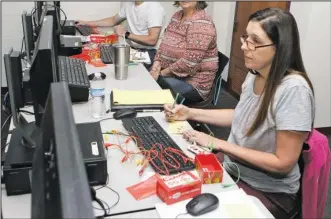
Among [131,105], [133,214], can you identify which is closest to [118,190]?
[133,214]

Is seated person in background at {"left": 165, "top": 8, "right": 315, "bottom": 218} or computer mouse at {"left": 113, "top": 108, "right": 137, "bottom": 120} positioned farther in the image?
computer mouse at {"left": 113, "top": 108, "right": 137, "bottom": 120}

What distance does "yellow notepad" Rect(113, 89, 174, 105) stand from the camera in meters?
1.77

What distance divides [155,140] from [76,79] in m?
0.65

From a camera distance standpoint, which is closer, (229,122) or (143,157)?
(143,157)

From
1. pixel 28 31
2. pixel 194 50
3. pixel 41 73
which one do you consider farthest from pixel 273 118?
pixel 28 31

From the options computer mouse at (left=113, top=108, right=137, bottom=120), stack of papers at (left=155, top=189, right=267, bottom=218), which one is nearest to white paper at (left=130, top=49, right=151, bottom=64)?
computer mouse at (left=113, top=108, right=137, bottom=120)

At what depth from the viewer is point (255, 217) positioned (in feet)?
3.43

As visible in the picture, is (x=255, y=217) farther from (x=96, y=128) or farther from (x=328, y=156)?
(x=96, y=128)

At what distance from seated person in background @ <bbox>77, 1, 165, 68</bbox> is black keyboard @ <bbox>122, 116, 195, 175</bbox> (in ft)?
5.52

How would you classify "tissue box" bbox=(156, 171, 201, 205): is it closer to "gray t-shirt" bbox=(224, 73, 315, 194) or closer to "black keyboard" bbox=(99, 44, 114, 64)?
"gray t-shirt" bbox=(224, 73, 315, 194)

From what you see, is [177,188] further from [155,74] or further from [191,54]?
[155,74]

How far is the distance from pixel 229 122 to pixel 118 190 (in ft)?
2.67

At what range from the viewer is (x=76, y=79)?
1826mm

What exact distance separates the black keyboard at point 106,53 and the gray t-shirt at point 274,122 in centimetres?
114
